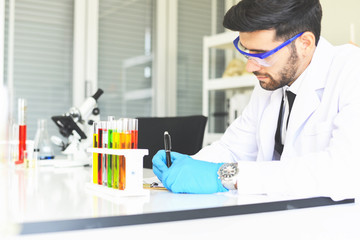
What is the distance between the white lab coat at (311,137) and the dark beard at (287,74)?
0.16ft

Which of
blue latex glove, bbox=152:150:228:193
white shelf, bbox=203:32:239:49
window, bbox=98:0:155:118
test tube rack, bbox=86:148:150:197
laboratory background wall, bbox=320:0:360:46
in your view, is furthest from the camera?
window, bbox=98:0:155:118

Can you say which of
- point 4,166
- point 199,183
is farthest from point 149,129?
point 4,166

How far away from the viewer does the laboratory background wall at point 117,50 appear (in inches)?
134

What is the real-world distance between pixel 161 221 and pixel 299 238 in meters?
0.32

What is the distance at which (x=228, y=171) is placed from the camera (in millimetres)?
1062

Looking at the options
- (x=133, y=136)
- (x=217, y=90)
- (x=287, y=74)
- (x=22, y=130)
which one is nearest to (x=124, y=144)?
(x=133, y=136)

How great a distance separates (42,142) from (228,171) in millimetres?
1171

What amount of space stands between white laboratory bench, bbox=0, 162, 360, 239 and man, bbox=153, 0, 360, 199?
0.05 meters

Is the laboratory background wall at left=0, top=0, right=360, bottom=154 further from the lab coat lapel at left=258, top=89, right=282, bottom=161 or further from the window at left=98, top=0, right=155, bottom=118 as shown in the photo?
the lab coat lapel at left=258, top=89, right=282, bottom=161

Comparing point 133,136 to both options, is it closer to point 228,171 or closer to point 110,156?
point 110,156

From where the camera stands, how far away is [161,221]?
754 millimetres

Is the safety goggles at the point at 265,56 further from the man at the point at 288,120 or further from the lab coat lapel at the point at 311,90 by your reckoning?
the lab coat lapel at the point at 311,90

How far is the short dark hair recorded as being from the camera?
1302mm

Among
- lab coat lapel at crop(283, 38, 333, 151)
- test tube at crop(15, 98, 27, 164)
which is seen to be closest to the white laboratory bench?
lab coat lapel at crop(283, 38, 333, 151)
